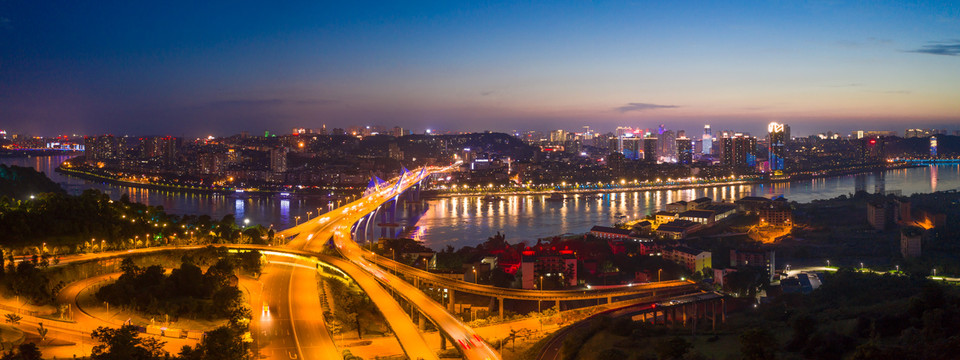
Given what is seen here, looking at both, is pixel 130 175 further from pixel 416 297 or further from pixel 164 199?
pixel 416 297

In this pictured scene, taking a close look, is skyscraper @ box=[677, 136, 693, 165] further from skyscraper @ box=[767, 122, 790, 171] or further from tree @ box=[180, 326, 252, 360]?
tree @ box=[180, 326, 252, 360]

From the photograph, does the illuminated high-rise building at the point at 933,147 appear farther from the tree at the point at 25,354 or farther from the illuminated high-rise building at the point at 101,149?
the illuminated high-rise building at the point at 101,149

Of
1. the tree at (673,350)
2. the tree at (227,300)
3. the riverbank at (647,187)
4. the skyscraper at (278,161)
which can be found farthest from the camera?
the skyscraper at (278,161)

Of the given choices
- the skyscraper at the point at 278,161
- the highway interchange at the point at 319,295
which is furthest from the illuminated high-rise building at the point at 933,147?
the highway interchange at the point at 319,295

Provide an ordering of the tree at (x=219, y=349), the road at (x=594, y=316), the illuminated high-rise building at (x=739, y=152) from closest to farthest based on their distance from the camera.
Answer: the tree at (x=219, y=349) → the road at (x=594, y=316) → the illuminated high-rise building at (x=739, y=152)

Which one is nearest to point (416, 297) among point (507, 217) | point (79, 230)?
point (79, 230)

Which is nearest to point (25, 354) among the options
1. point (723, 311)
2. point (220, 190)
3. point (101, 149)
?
point (723, 311)
